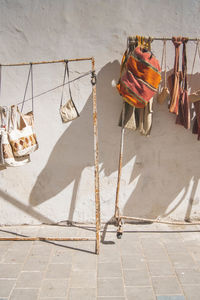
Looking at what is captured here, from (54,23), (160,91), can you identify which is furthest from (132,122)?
(54,23)

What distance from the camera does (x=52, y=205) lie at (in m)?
4.14

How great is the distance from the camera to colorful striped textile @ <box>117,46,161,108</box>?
3.37 meters

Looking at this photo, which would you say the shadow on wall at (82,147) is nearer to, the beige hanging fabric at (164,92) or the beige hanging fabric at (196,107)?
the beige hanging fabric at (164,92)

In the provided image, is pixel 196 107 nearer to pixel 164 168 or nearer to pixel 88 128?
pixel 164 168

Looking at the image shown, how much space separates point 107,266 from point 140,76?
2024 millimetres

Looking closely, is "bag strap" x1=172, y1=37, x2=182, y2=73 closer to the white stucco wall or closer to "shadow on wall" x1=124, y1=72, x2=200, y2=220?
the white stucco wall

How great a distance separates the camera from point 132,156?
13.3 feet

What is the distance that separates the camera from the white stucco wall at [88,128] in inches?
147

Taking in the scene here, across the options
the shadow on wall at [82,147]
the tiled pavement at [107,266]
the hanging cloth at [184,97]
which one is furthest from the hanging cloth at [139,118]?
the tiled pavement at [107,266]

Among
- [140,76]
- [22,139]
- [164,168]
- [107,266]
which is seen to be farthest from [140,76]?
[107,266]

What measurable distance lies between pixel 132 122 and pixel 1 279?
2.18 m

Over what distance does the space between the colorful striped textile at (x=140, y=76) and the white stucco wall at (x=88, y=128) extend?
454 millimetres

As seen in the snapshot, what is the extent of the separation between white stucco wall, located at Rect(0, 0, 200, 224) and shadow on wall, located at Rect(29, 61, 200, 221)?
0.5 inches

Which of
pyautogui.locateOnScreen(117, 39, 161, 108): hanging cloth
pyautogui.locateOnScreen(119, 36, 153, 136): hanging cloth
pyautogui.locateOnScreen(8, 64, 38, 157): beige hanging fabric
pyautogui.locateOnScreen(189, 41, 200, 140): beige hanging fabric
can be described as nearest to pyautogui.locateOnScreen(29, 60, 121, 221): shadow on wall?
pyautogui.locateOnScreen(119, 36, 153, 136): hanging cloth
